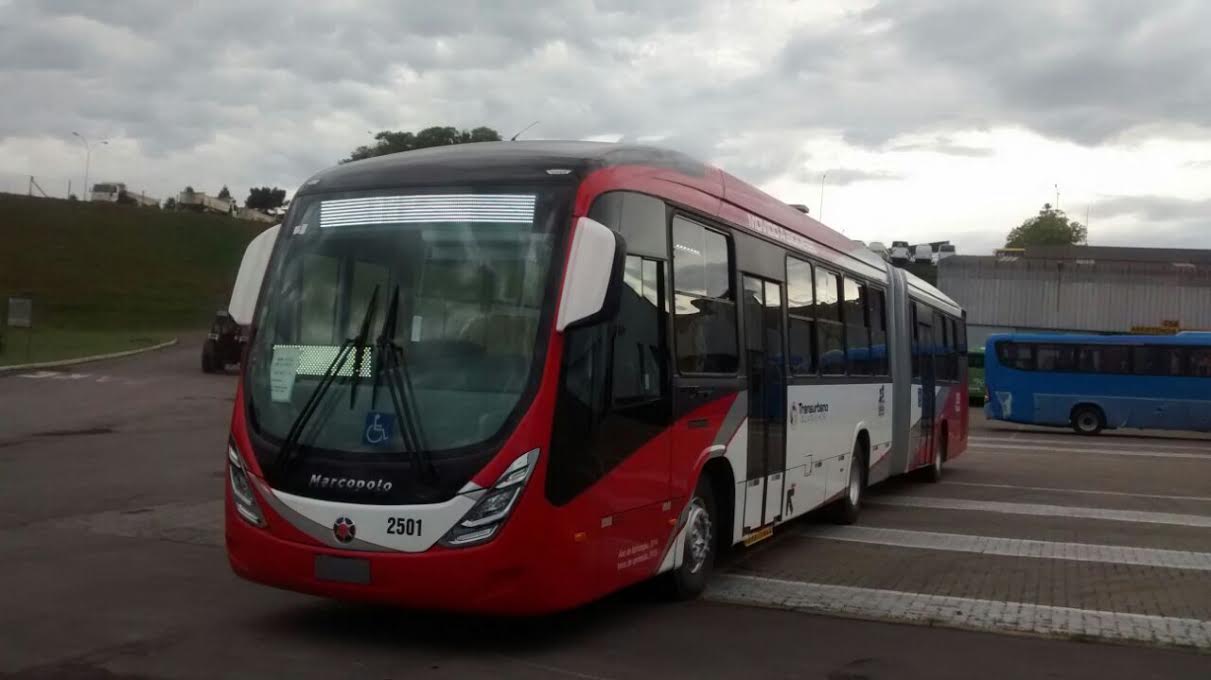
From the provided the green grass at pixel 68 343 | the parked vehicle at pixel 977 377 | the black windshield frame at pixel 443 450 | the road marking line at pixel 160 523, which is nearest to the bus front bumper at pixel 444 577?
the black windshield frame at pixel 443 450

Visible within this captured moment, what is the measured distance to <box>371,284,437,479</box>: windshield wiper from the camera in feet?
22.0

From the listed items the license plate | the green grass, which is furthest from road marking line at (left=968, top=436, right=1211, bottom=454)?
the green grass

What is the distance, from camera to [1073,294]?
64.4m

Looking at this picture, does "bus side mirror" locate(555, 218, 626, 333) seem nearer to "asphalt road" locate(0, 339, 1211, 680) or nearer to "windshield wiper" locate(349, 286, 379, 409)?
"windshield wiper" locate(349, 286, 379, 409)

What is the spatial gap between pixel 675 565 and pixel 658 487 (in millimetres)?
771

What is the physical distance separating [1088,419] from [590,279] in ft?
108

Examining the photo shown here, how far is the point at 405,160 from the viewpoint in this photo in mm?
7949

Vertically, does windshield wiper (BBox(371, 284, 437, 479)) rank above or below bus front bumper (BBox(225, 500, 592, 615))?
above

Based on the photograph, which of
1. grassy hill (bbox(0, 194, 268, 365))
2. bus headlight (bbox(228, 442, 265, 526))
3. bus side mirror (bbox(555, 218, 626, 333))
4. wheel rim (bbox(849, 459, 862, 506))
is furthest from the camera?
grassy hill (bbox(0, 194, 268, 365))

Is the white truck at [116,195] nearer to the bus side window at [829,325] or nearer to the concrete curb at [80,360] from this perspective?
the concrete curb at [80,360]

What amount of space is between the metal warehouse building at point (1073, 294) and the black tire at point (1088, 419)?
2832cm

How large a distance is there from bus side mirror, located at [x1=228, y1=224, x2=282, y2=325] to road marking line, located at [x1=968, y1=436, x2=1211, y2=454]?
26.3m

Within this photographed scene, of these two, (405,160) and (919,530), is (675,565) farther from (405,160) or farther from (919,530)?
(919,530)

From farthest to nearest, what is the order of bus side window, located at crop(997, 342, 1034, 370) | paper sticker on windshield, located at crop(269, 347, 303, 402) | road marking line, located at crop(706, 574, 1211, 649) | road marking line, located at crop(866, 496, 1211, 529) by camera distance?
1. bus side window, located at crop(997, 342, 1034, 370)
2. road marking line, located at crop(866, 496, 1211, 529)
3. road marking line, located at crop(706, 574, 1211, 649)
4. paper sticker on windshield, located at crop(269, 347, 303, 402)
